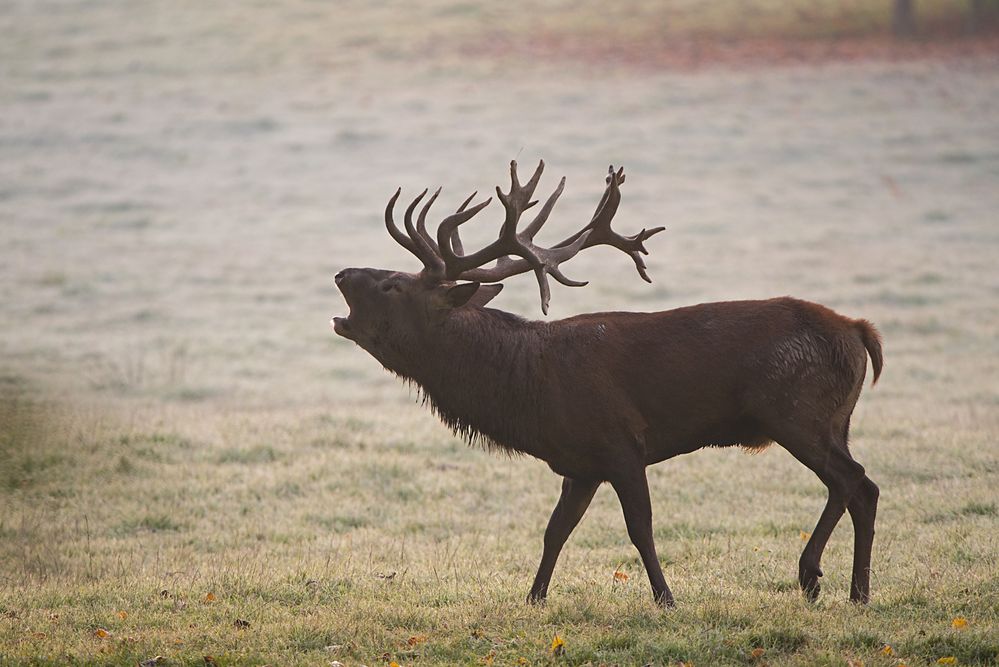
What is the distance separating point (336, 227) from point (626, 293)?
8318mm

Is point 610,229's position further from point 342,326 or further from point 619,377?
point 342,326

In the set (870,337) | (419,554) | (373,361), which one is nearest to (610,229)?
(870,337)

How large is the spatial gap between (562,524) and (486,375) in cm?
110

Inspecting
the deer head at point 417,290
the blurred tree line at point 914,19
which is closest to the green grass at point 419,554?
the deer head at point 417,290

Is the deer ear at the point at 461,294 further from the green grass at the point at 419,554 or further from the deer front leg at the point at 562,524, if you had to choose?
the green grass at the point at 419,554

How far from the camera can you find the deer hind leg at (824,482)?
25.7 ft

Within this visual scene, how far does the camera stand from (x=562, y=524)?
8.12m

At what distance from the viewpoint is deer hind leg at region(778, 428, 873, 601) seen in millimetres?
7840

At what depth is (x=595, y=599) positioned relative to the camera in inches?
308

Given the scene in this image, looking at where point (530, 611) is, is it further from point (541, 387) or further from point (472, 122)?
point (472, 122)

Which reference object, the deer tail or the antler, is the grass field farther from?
the antler

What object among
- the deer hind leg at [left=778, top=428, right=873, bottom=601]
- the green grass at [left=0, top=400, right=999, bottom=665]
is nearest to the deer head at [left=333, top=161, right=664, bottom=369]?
the green grass at [left=0, top=400, right=999, bottom=665]

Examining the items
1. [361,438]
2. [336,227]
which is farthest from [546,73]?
[361,438]

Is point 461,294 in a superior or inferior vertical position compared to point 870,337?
superior
